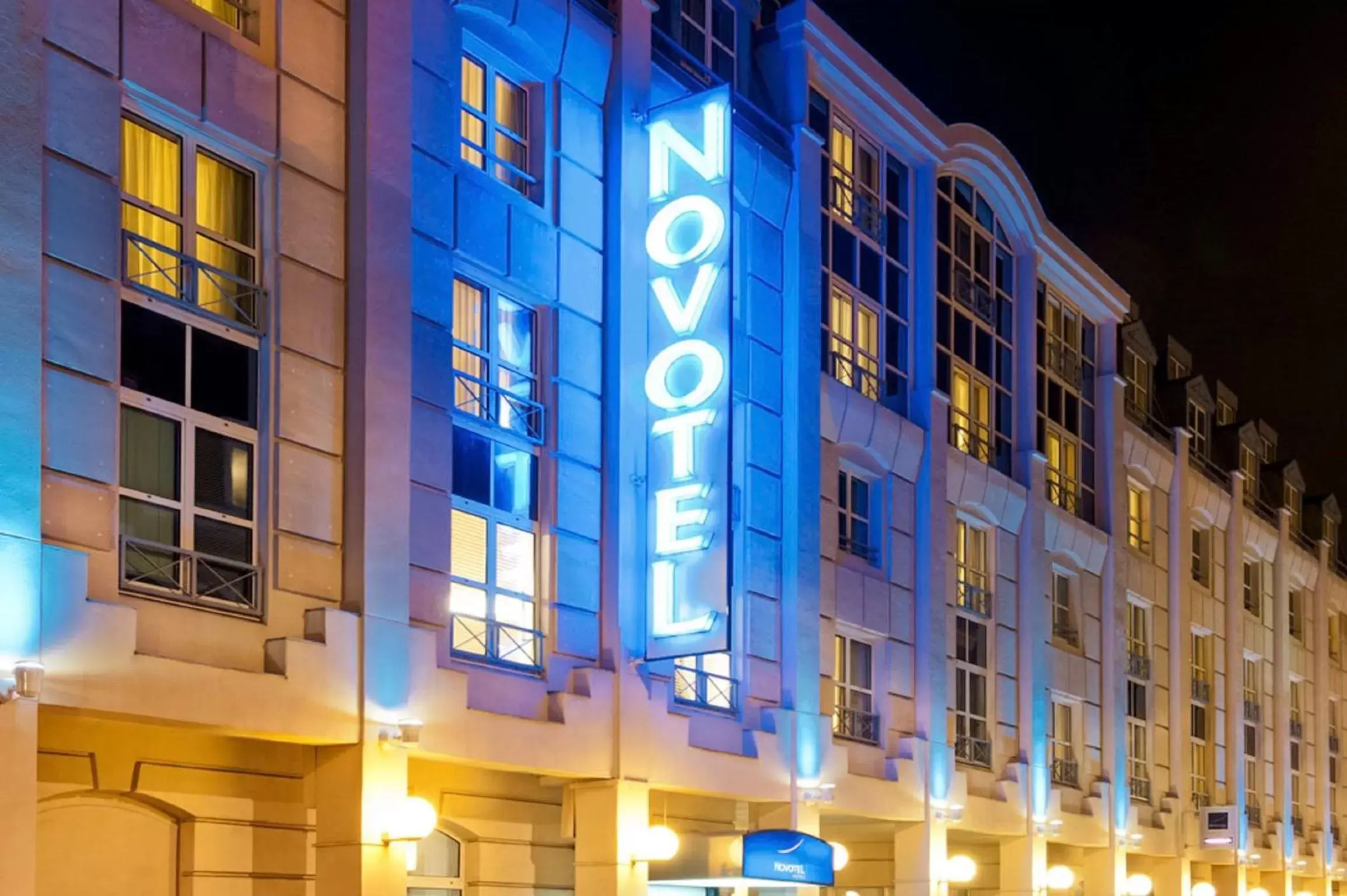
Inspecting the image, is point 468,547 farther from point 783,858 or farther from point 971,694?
point 971,694

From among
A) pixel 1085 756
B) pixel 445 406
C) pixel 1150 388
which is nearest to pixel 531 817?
pixel 445 406

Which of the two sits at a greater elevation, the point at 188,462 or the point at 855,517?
the point at 855,517

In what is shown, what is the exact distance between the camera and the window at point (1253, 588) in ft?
158

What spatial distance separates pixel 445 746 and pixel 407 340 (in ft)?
13.7

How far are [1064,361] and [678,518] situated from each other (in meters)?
18.2

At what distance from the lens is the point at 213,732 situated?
51.7 feet

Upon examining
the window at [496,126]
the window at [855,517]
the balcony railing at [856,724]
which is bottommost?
the balcony railing at [856,724]

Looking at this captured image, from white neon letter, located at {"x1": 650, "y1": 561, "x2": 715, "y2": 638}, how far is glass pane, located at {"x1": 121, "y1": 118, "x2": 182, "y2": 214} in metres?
7.58

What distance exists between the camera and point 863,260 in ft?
96.2

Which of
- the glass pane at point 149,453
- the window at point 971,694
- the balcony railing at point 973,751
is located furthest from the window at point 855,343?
the glass pane at point 149,453

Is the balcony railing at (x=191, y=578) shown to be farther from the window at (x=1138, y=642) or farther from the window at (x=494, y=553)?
the window at (x=1138, y=642)

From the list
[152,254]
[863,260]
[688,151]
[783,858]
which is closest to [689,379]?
[688,151]

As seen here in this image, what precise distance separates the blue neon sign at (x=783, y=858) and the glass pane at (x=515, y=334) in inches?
259

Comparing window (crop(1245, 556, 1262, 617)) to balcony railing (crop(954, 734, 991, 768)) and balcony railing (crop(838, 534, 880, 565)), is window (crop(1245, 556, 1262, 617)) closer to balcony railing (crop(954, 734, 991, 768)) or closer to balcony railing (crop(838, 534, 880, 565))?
balcony railing (crop(954, 734, 991, 768))
